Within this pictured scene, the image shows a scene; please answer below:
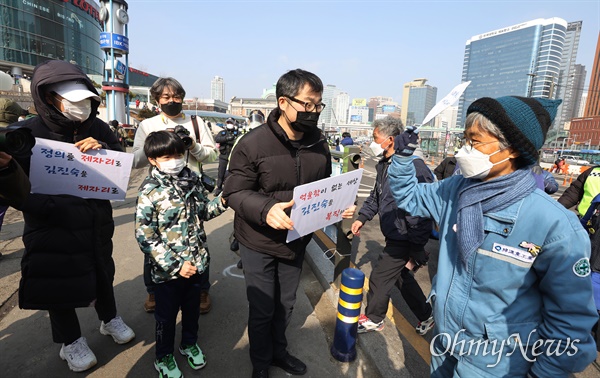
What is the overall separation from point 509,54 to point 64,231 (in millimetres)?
90792

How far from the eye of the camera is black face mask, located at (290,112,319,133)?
202 cm

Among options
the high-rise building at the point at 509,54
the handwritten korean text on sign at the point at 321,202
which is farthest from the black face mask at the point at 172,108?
the high-rise building at the point at 509,54

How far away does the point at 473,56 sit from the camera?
66.3 meters

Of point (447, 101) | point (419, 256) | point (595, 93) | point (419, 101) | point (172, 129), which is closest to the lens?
point (447, 101)

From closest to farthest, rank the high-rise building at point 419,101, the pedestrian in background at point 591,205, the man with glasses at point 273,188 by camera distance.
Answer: the man with glasses at point 273,188
the pedestrian in background at point 591,205
the high-rise building at point 419,101

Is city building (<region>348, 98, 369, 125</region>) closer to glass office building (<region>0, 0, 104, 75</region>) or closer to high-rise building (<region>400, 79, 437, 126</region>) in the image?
high-rise building (<region>400, 79, 437, 126</region>)

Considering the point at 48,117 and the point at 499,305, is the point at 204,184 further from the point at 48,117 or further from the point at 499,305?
the point at 499,305

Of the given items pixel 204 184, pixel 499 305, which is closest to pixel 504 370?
pixel 499 305

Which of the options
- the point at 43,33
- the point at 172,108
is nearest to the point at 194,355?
the point at 172,108

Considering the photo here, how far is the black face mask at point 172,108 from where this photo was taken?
2.95 meters

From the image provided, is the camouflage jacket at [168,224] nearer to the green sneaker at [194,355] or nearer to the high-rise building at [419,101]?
the green sneaker at [194,355]

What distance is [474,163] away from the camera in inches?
57.6

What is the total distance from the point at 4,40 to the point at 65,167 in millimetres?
48641

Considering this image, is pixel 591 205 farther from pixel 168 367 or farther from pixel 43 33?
pixel 43 33
